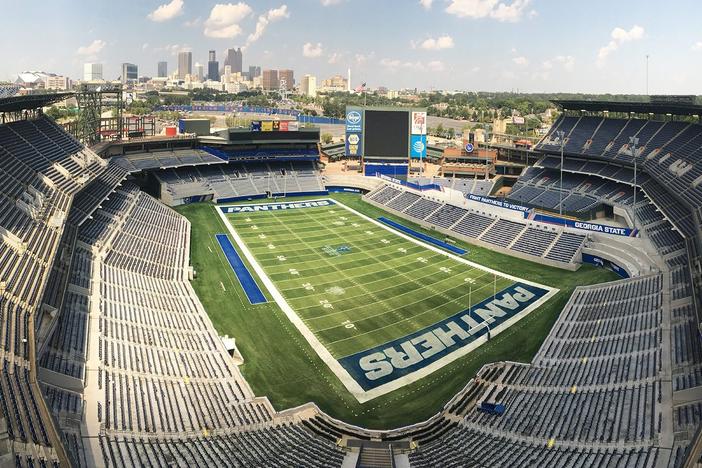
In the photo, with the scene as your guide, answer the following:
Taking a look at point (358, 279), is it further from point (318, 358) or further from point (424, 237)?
point (424, 237)

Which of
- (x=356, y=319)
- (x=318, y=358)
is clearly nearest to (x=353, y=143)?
(x=356, y=319)

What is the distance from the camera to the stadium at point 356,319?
22500mm

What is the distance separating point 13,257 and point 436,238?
42.7 meters

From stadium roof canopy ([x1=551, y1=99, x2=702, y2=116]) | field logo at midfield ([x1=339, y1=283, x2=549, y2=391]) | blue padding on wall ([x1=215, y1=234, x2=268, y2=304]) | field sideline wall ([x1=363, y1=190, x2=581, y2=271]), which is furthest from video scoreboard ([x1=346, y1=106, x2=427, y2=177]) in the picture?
field logo at midfield ([x1=339, y1=283, x2=549, y2=391])

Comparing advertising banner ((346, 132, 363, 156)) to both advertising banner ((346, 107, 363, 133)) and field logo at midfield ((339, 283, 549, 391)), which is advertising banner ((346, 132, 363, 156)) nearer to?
advertising banner ((346, 107, 363, 133))

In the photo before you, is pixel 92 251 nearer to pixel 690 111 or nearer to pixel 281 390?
pixel 281 390

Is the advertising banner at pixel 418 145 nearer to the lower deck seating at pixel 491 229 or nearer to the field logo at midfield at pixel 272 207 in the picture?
the lower deck seating at pixel 491 229

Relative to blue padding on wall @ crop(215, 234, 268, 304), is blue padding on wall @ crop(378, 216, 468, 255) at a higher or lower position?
higher

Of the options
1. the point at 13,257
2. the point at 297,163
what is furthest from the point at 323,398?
the point at 297,163

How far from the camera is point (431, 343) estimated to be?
35.8 metres

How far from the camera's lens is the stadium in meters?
22.5

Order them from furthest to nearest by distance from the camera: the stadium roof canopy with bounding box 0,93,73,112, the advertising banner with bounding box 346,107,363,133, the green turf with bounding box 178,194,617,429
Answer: the advertising banner with bounding box 346,107,363,133 → the stadium roof canopy with bounding box 0,93,73,112 → the green turf with bounding box 178,194,617,429

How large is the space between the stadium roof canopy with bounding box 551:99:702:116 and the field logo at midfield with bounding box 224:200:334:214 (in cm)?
3832

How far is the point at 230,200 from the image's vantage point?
79.5 meters
